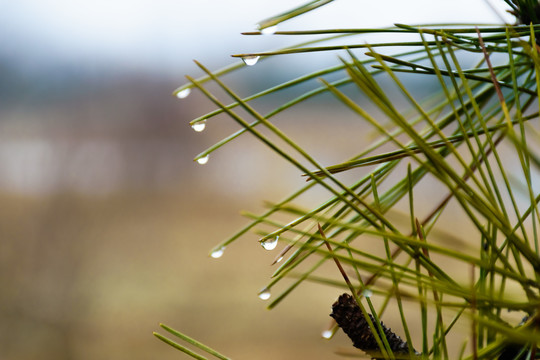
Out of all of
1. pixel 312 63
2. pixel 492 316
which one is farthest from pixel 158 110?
pixel 492 316

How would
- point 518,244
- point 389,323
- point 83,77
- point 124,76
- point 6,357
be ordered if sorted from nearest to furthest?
point 518,244
point 6,357
point 389,323
point 83,77
point 124,76

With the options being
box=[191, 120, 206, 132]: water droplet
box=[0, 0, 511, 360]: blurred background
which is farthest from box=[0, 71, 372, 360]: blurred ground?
box=[191, 120, 206, 132]: water droplet

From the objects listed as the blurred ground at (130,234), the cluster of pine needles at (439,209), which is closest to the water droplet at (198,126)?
the cluster of pine needles at (439,209)

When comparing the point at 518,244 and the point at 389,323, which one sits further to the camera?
the point at 389,323

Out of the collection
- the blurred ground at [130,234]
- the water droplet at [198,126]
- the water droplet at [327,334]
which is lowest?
the water droplet at [327,334]

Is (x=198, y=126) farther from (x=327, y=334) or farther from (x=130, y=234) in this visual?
A: (x=130, y=234)

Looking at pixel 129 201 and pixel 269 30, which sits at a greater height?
pixel 129 201

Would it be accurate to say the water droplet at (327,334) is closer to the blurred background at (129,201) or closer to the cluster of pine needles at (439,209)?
the cluster of pine needles at (439,209)

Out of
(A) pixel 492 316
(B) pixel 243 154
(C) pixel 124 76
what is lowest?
(A) pixel 492 316

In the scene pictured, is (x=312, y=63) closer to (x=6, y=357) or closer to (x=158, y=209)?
(x=158, y=209)

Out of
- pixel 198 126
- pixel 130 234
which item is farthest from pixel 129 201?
pixel 198 126

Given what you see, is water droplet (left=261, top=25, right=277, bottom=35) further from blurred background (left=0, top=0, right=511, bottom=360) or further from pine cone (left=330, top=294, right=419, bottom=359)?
blurred background (left=0, top=0, right=511, bottom=360)
